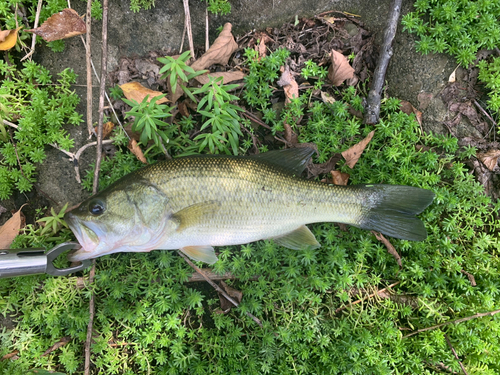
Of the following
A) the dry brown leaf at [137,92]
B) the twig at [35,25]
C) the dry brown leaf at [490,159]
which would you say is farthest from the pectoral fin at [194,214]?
the dry brown leaf at [490,159]

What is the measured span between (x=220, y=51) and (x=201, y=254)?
7.51 ft

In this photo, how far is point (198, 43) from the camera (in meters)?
3.52

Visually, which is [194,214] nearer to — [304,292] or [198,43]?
[304,292]

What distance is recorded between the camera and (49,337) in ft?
10.5

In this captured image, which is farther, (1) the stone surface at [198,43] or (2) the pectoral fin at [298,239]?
(1) the stone surface at [198,43]

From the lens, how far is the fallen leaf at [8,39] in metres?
3.19

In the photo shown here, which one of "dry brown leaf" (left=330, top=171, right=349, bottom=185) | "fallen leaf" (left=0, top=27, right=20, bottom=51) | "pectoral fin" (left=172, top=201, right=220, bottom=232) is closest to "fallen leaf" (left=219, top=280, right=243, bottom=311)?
"pectoral fin" (left=172, top=201, right=220, bottom=232)

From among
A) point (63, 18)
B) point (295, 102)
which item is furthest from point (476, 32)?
point (63, 18)

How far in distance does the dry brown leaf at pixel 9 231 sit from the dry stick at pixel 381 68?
4.09m

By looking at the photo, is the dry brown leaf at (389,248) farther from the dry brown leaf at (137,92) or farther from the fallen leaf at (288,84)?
the dry brown leaf at (137,92)

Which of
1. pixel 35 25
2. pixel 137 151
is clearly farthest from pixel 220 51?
pixel 35 25

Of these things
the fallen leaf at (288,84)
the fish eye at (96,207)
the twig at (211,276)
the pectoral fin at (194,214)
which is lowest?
the twig at (211,276)

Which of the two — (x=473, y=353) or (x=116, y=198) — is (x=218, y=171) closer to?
(x=116, y=198)

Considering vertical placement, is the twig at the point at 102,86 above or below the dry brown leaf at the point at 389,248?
above
